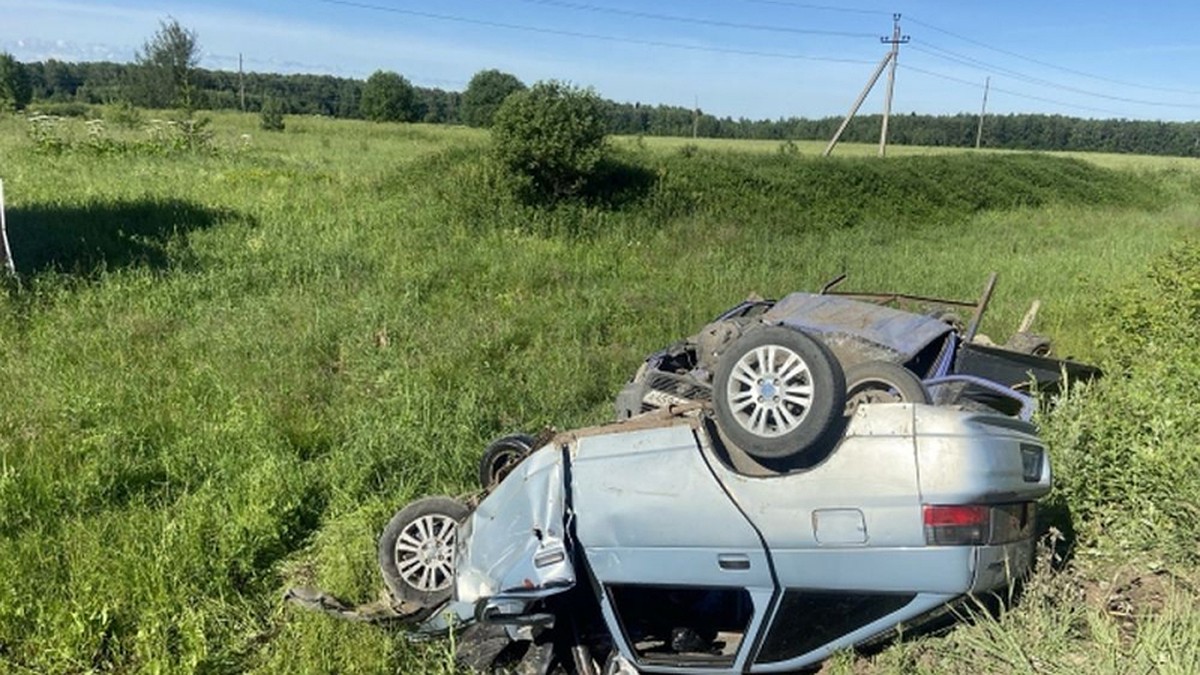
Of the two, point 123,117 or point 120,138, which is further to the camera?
point 123,117

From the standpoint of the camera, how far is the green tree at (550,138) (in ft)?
39.0

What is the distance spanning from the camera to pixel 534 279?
8930mm

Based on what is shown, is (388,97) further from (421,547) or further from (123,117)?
(421,547)

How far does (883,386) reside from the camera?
10.6 ft

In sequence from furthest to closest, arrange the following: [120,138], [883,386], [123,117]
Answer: [123,117] → [120,138] → [883,386]

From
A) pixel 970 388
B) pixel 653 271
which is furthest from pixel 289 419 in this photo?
pixel 653 271

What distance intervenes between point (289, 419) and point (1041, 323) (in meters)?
7.79

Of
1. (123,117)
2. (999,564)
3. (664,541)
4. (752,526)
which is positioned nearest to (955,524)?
(999,564)

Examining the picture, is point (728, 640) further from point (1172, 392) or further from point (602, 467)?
point (1172, 392)

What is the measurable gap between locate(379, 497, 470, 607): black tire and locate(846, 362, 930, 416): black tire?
1.82 meters

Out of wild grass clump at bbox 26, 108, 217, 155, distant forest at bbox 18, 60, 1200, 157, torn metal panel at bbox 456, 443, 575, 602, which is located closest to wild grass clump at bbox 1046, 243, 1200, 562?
torn metal panel at bbox 456, 443, 575, 602

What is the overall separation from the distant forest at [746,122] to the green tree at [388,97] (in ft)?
14.9

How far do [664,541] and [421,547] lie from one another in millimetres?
1536

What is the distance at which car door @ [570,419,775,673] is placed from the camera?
8.18ft
